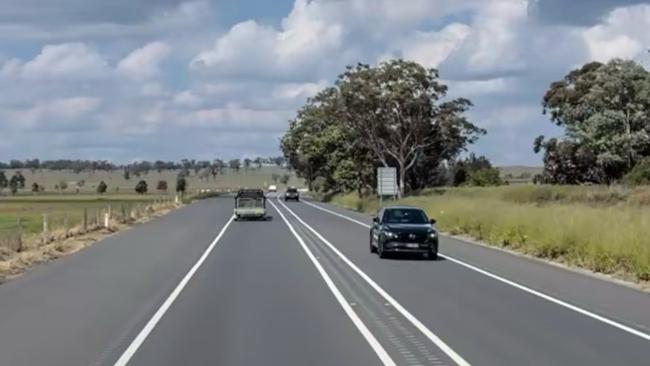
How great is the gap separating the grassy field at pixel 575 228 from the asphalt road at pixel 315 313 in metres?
1.22

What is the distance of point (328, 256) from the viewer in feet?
102

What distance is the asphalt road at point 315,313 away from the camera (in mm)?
12422

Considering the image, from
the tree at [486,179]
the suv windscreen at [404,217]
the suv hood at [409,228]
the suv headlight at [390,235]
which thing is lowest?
the suv headlight at [390,235]

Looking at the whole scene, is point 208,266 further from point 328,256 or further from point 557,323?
point 557,323

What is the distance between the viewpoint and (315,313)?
16.6 meters

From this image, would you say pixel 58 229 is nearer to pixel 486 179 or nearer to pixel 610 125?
pixel 610 125

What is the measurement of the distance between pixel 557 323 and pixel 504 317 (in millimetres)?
1034

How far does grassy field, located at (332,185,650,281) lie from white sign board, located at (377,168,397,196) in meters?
16.6

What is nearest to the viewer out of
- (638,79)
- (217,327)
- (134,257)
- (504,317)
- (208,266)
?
(217,327)

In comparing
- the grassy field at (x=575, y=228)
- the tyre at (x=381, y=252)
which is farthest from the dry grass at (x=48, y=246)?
the grassy field at (x=575, y=228)

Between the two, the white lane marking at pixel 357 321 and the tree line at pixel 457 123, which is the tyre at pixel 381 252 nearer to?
the white lane marking at pixel 357 321

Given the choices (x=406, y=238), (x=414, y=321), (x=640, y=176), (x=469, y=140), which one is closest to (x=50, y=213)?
(x=469, y=140)

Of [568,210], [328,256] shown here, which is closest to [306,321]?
[328,256]

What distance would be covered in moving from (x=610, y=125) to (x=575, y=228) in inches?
1788
